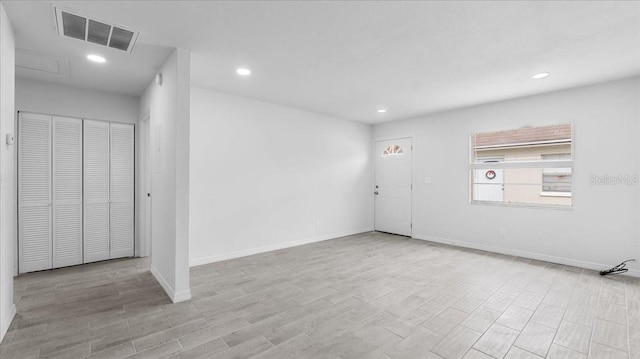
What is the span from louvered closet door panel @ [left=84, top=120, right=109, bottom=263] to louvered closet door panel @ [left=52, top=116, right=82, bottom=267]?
0.26 ft

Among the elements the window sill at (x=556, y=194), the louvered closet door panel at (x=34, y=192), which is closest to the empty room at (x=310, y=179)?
the louvered closet door panel at (x=34, y=192)

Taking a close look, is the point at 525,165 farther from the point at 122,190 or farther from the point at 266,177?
the point at 122,190

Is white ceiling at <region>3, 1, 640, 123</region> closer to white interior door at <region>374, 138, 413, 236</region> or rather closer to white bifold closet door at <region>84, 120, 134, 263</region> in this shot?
white bifold closet door at <region>84, 120, 134, 263</region>

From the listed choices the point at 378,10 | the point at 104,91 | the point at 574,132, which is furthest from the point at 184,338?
the point at 574,132

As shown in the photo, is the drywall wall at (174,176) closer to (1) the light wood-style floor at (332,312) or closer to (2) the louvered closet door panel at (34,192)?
(1) the light wood-style floor at (332,312)

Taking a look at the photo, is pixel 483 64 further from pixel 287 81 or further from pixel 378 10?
pixel 287 81

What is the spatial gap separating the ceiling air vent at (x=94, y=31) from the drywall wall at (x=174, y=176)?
A: 0.42 meters

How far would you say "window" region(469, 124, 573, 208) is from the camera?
426cm

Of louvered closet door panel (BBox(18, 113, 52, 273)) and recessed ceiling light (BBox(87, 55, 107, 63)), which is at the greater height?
recessed ceiling light (BBox(87, 55, 107, 63))

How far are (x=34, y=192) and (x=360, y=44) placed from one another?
4.55 metres

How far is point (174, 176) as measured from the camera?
2.90 m

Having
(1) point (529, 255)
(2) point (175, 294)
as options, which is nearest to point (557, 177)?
(1) point (529, 255)

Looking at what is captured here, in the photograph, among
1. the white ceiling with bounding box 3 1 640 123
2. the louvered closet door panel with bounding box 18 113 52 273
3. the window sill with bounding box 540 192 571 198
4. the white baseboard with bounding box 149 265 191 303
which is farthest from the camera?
the window sill with bounding box 540 192 571 198

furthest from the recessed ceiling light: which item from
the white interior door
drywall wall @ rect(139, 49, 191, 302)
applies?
the white interior door
